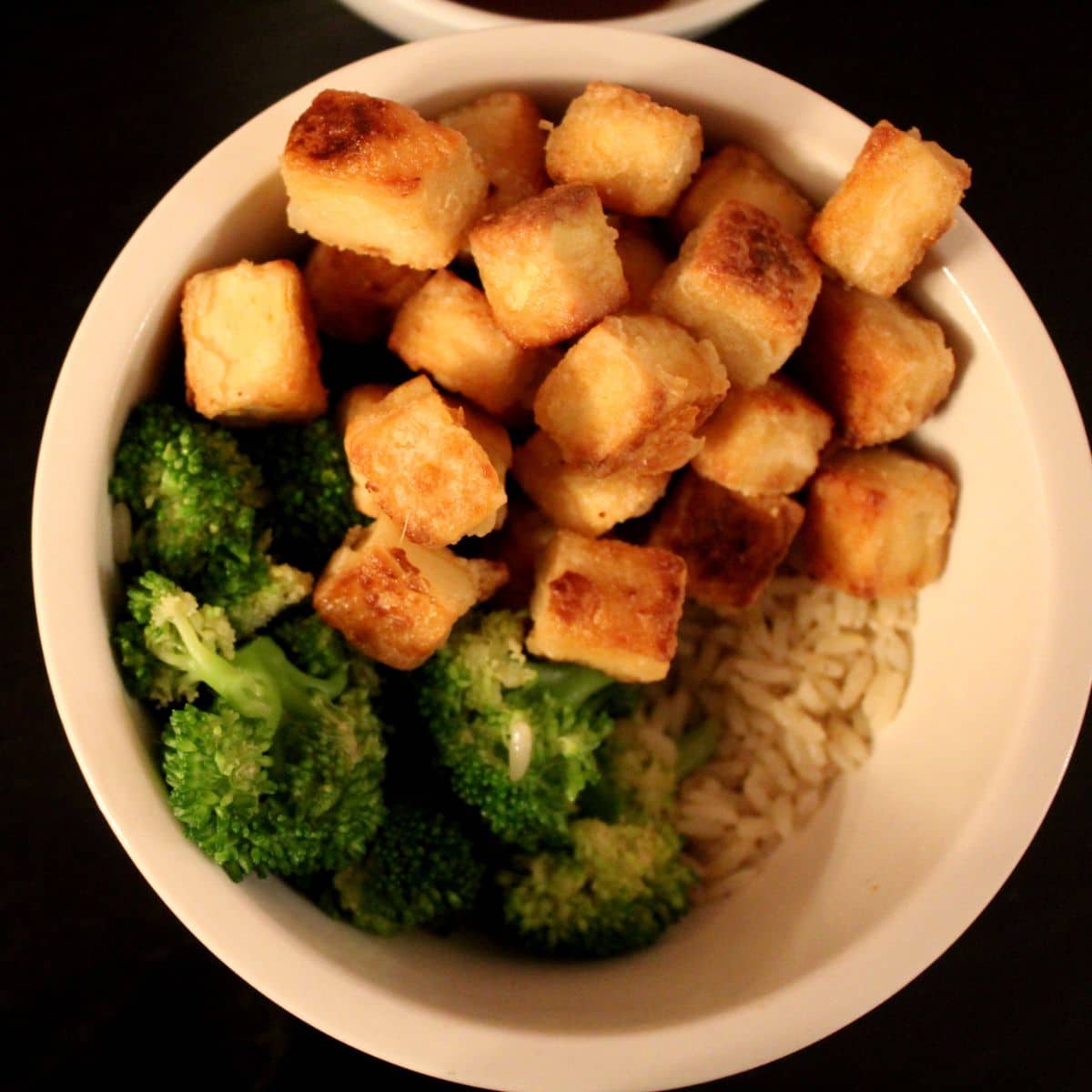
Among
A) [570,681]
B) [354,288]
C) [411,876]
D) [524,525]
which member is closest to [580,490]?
[524,525]

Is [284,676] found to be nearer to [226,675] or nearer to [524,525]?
[226,675]

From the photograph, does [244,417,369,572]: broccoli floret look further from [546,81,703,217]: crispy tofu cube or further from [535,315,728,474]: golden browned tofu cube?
[546,81,703,217]: crispy tofu cube

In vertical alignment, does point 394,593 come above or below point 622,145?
below

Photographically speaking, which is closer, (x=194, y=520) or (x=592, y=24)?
(x=194, y=520)

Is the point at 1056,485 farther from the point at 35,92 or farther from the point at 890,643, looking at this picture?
the point at 35,92

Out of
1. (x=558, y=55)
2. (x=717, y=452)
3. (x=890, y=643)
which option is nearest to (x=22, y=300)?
(x=558, y=55)

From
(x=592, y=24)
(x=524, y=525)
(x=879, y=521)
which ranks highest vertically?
(x=592, y=24)

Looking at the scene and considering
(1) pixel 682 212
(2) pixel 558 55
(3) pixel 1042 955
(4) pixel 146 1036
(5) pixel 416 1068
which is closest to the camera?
(5) pixel 416 1068
